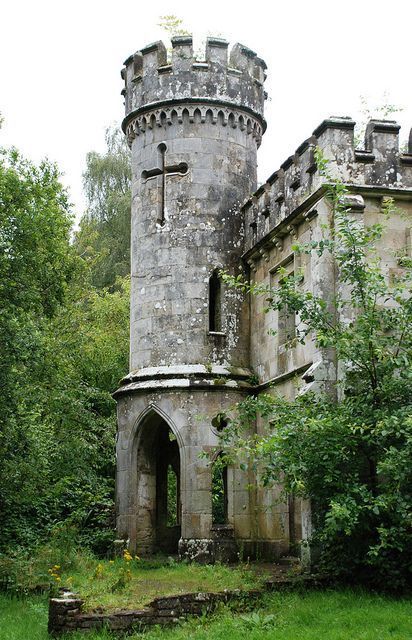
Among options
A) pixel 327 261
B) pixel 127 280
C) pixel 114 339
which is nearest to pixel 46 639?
pixel 327 261

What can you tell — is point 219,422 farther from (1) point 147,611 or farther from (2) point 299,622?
(2) point 299,622

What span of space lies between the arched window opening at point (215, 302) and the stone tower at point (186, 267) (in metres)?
0.02

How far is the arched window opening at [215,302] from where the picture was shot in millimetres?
15953

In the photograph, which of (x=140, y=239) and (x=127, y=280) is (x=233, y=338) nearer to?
(x=140, y=239)

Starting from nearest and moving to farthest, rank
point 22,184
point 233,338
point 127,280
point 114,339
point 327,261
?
1. point 327,261
2. point 22,184
3. point 233,338
4. point 114,339
5. point 127,280

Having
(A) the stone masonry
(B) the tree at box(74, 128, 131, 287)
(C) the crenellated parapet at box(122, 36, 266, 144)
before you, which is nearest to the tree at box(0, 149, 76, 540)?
(A) the stone masonry

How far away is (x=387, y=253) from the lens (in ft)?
42.4

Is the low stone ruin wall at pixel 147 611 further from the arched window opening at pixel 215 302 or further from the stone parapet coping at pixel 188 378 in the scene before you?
the arched window opening at pixel 215 302

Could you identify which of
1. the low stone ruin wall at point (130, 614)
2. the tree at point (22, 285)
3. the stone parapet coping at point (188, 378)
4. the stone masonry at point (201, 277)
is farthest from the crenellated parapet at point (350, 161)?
the low stone ruin wall at point (130, 614)

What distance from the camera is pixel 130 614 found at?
997 cm

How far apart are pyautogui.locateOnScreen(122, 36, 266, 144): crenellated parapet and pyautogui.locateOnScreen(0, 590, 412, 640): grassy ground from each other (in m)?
9.20

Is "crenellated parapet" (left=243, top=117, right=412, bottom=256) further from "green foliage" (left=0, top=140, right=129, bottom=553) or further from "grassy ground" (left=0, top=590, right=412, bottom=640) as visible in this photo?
"grassy ground" (left=0, top=590, right=412, bottom=640)

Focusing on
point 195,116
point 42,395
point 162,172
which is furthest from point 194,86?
point 42,395

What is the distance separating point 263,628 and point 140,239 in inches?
340
